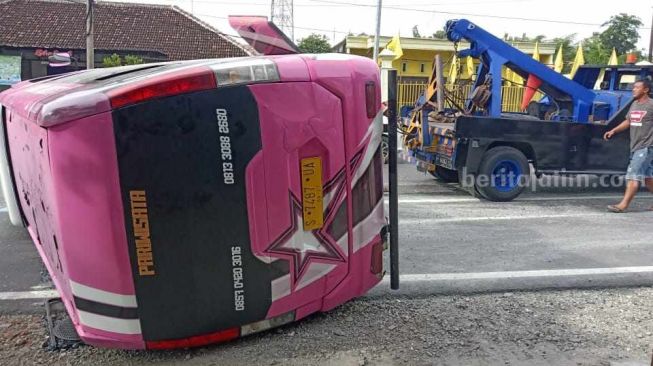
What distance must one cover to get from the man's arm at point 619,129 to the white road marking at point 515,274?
3375mm

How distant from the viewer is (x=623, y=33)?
53688 millimetres

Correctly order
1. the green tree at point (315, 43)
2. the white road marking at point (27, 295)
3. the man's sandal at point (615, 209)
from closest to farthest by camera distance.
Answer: the white road marking at point (27, 295), the man's sandal at point (615, 209), the green tree at point (315, 43)

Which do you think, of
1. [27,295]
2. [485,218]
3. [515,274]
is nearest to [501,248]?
[515,274]

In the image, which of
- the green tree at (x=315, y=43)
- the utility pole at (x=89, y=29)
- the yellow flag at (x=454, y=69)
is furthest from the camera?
the green tree at (x=315, y=43)

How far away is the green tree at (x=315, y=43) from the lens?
3528 centimetres

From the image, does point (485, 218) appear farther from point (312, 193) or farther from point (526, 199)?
point (312, 193)

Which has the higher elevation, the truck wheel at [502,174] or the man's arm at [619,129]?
the man's arm at [619,129]

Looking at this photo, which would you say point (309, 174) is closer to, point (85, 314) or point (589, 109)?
point (85, 314)

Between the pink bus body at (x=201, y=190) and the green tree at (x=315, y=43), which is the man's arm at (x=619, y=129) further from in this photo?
the green tree at (x=315, y=43)

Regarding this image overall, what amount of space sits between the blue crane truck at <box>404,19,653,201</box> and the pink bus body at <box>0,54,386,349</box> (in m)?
4.67

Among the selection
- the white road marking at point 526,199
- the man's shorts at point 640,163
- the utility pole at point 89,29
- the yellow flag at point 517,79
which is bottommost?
the white road marking at point 526,199

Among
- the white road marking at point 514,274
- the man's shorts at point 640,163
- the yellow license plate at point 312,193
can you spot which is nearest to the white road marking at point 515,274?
the white road marking at point 514,274

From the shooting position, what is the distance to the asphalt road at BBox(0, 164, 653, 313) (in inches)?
173

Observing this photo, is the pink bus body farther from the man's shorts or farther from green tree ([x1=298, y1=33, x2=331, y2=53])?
green tree ([x1=298, y1=33, x2=331, y2=53])
